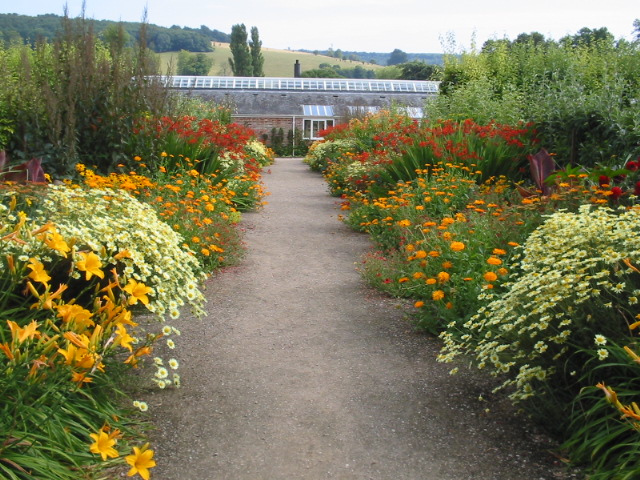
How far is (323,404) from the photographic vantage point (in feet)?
11.1

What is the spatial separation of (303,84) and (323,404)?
37186mm

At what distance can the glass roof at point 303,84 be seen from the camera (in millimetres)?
A: 38406

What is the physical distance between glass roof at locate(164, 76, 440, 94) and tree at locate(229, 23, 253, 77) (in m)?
14.7

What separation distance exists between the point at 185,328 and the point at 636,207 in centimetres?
307

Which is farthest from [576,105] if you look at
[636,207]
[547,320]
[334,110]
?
[334,110]

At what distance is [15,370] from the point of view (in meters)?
2.35

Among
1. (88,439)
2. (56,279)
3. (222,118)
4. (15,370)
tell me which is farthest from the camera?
(222,118)

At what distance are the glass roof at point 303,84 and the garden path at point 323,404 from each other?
34346 millimetres

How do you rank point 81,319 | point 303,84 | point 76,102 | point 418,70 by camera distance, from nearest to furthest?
point 81,319 → point 76,102 → point 303,84 → point 418,70

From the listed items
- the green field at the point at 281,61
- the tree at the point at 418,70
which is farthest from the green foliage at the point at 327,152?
the green field at the point at 281,61

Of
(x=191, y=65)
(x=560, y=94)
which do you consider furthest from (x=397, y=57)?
(x=560, y=94)

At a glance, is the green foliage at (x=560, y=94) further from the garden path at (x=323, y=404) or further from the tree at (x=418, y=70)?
the tree at (x=418, y=70)

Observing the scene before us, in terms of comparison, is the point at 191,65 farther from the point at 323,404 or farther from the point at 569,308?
the point at 569,308

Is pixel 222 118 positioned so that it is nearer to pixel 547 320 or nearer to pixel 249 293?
pixel 249 293
